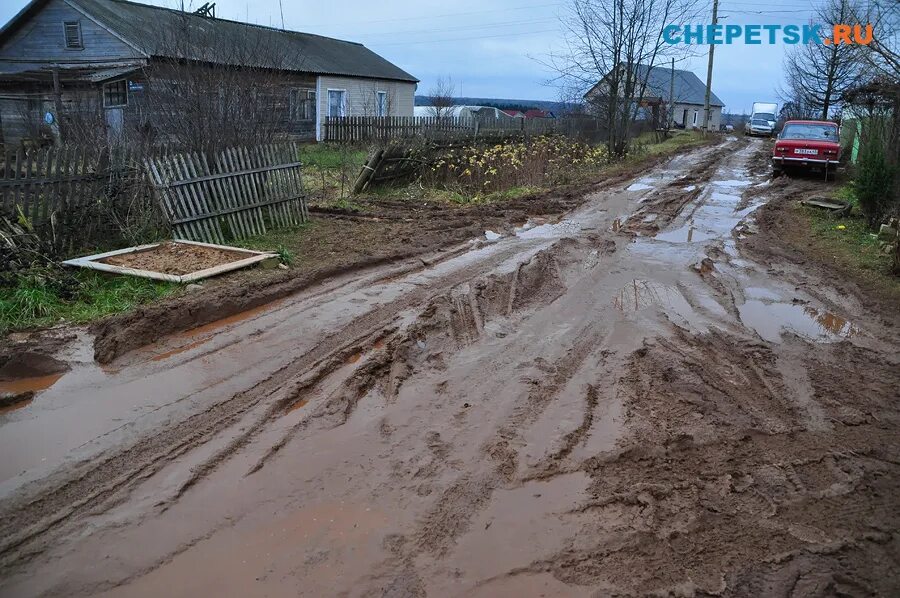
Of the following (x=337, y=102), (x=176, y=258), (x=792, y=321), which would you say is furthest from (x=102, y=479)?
(x=337, y=102)

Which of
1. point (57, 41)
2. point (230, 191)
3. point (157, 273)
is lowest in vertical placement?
point (157, 273)

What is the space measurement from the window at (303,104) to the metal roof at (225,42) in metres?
0.96

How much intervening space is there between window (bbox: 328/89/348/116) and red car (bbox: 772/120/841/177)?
18.8 meters

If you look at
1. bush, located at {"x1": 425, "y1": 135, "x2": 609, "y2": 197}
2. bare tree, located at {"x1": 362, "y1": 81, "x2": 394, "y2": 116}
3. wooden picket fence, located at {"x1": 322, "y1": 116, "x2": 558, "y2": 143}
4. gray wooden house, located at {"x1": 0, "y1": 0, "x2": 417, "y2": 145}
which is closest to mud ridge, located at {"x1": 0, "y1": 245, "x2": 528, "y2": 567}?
gray wooden house, located at {"x1": 0, "y1": 0, "x2": 417, "y2": 145}

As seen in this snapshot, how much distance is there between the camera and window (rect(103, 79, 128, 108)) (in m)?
22.7

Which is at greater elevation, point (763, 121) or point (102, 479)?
point (763, 121)

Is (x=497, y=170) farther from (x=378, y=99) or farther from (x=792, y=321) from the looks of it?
(x=378, y=99)

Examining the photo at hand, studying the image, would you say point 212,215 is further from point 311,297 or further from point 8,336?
point 8,336

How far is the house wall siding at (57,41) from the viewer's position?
23984mm

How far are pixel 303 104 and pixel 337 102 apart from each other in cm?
256

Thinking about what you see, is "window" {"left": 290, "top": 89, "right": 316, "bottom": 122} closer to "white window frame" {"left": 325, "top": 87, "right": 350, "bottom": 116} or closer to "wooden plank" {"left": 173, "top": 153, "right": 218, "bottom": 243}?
"white window frame" {"left": 325, "top": 87, "right": 350, "bottom": 116}

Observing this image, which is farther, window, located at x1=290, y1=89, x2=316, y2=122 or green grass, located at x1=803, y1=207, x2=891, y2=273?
window, located at x1=290, y1=89, x2=316, y2=122

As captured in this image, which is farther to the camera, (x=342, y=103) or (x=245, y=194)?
(x=342, y=103)

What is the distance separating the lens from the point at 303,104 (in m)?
28.1
